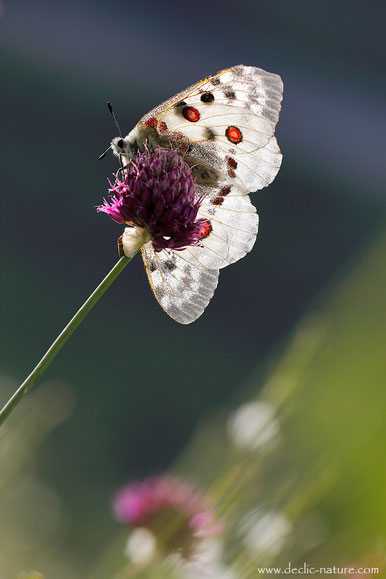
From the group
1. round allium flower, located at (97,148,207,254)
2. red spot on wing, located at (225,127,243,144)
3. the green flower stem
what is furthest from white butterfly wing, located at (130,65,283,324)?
the green flower stem

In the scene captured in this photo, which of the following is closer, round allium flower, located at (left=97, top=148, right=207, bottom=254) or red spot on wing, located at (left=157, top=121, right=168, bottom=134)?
round allium flower, located at (left=97, top=148, right=207, bottom=254)

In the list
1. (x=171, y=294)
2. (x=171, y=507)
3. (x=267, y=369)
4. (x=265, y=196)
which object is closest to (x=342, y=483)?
(x=267, y=369)

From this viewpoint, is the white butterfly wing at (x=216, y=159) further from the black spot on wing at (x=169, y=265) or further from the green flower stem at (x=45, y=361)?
the green flower stem at (x=45, y=361)

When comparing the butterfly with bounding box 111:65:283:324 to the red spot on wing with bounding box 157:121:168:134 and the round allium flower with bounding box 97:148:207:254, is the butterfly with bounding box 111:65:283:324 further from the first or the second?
the round allium flower with bounding box 97:148:207:254

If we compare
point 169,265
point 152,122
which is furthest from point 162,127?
point 169,265

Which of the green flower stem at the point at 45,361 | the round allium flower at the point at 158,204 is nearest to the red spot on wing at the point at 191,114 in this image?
the round allium flower at the point at 158,204

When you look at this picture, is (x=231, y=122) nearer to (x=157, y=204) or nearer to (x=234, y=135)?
(x=234, y=135)

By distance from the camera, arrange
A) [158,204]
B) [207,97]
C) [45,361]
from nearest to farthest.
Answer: [45,361] < [158,204] < [207,97]

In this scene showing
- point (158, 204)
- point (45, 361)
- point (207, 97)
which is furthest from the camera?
point (207, 97)

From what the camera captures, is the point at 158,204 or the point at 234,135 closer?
the point at 158,204
